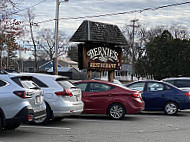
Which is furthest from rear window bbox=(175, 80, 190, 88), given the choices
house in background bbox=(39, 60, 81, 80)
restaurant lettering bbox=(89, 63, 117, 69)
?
house in background bbox=(39, 60, 81, 80)

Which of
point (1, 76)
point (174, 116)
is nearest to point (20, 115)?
point (1, 76)

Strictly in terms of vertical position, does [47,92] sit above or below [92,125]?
above

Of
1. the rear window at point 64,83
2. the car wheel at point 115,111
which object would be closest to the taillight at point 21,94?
the rear window at point 64,83

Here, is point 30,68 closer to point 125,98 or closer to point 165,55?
point 165,55

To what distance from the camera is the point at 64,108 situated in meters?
11.2

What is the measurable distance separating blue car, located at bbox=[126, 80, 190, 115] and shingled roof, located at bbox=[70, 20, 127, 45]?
7712mm

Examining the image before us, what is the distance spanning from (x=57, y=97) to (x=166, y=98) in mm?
6121

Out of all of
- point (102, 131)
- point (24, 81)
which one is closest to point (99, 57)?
point (102, 131)

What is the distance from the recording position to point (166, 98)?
15.6m

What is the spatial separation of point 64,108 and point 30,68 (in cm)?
9103

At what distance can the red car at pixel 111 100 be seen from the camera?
13.4 meters

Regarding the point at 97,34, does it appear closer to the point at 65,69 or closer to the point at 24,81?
the point at 24,81

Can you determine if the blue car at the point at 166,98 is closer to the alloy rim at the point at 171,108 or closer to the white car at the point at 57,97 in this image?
the alloy rim at the point at 171,108

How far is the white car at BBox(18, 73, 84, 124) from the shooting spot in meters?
11.3
